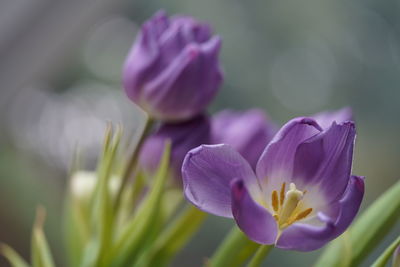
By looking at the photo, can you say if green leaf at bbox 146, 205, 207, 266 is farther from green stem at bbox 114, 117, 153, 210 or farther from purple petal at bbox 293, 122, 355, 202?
purple petal at bbox 293, 122, 355, 202

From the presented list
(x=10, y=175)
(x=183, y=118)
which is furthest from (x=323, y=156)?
(x=10, y=175)

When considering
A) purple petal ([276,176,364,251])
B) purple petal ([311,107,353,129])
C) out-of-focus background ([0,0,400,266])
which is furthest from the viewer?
out-of-focus background ([0,0,400,266])

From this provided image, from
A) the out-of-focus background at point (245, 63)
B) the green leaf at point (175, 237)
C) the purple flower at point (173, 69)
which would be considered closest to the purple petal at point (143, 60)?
the purple flower at point (173, 69)

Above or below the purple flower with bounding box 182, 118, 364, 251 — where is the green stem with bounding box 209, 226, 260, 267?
below

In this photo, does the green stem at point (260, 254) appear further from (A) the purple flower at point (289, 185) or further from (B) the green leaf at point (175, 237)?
(B) the green leaf at point (175, 237)

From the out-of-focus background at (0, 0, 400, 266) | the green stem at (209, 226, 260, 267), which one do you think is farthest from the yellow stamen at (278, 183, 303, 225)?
the out-of-focus background at (0, 0, 400, 266)

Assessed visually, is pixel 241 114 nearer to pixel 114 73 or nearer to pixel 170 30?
pixel 170 30

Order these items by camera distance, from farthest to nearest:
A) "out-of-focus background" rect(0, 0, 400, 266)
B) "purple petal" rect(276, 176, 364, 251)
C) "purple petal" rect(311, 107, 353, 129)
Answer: "out-of-focus background" rect(0, 0, 400, 266), "purple petal" rect(311, 107, 353, 129), "purple petal" rect(276, 176, 364, 251)
